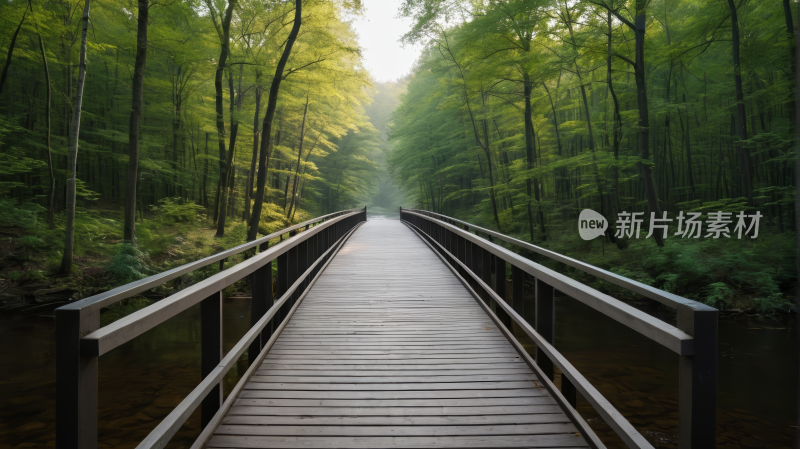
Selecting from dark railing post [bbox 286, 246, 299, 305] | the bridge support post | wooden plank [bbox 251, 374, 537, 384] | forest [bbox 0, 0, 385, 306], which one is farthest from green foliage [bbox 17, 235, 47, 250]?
the bridge support post

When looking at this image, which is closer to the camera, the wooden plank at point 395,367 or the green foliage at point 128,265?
the wooden plank at point 395,367

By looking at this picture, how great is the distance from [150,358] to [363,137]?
3032cm

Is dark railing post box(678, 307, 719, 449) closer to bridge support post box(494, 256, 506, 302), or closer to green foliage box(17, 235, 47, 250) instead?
bridge support post box(494, 256, 506, 302)

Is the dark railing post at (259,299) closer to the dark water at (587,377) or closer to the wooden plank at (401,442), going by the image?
the wooden plank at (401,442)

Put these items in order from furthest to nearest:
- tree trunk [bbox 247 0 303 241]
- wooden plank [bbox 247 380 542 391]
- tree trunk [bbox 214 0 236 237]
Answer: tree trunk [bbox 214 0 236 237]
tree trunk [bbox 247 0 303 241]
wooden plank [bbox 247 380 542 391]

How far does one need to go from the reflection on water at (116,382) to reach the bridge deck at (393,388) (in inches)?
96.5

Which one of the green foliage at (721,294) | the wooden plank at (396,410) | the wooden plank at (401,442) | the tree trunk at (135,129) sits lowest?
the green foliage at (721,294)

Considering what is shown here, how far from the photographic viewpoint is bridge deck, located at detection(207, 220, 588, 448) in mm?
2484

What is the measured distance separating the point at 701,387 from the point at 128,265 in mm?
11781

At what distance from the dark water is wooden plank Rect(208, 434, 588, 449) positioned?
306 centimetres

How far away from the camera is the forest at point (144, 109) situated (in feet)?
36.3

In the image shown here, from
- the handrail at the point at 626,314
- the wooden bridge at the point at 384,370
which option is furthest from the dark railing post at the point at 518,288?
the handrail at the point at 626,314

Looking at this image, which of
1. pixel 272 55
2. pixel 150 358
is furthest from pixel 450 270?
pixel 272 55

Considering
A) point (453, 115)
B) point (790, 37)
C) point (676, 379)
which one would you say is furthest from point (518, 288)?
point (453, 115)
